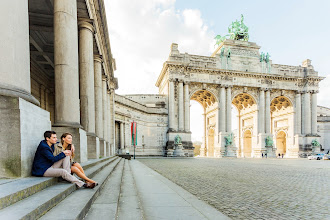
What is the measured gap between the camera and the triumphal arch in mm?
35781

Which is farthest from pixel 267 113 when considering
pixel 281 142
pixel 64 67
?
pixel 64 67

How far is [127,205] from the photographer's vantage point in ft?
13.0

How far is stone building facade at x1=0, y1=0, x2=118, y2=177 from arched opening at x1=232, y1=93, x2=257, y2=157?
3451cm

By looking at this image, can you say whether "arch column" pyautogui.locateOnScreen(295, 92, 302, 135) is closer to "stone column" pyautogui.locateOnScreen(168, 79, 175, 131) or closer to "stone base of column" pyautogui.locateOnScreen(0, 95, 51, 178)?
"stone column" pyautogui.locateOnScreen(168, 79, 175, 131)

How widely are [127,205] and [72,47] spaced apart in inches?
225

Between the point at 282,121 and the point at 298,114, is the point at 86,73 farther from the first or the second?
the point at 282,121

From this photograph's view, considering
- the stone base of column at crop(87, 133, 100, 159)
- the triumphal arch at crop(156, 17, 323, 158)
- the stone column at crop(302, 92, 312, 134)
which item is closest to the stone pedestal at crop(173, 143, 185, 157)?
the triumphal arch at crop(156, 17, 323, 158)

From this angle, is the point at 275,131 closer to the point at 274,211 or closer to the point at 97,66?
the point at 97,66

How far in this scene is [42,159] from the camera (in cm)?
395

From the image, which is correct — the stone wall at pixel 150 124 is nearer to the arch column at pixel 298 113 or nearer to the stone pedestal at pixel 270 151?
the stone pedestal at pixel 270 151

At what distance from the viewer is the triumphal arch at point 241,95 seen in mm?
35781

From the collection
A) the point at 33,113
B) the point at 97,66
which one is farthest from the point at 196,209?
the point at 97,66

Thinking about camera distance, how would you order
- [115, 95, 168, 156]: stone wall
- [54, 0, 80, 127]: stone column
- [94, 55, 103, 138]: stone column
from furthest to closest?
[115, 95, 168, 156]: stone wall
[94, 55, 103, 138]: stone column
[54, 0, 80, 127]: stone column

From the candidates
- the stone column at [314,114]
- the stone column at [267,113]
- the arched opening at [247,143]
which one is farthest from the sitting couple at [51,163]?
the stone column at [314,114]
